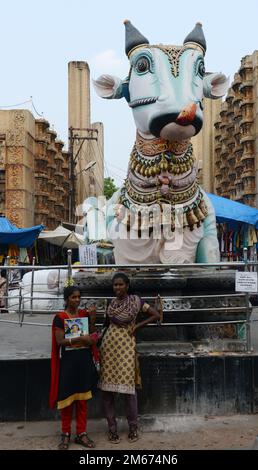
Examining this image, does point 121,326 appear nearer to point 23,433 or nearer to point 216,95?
point 23,433

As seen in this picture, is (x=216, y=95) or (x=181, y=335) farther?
(x=216, y=95)

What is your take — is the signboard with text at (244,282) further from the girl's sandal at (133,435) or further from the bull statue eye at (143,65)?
the bull statue eye at (143,65)

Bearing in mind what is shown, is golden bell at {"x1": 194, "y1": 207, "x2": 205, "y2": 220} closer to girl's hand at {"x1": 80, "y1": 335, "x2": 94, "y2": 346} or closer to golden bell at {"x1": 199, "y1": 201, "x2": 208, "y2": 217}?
golden bell at {"x1": 199, "y1": 201, "x2": 208, "y2": 217}

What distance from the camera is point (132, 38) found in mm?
5402

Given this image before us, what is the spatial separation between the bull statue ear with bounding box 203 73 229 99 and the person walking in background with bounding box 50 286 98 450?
3.09m

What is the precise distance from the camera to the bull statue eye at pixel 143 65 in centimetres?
519

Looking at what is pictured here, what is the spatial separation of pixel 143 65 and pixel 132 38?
0.40 metres

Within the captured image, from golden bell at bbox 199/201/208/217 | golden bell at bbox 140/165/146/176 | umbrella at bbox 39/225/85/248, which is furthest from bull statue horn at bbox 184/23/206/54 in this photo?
umbrella at bbox 39/225/85/248

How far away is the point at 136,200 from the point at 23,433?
2.57m

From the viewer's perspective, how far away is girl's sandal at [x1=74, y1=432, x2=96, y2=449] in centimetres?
358

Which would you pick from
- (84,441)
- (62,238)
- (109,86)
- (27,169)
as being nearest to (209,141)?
(27,169)

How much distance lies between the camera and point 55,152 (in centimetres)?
2247
